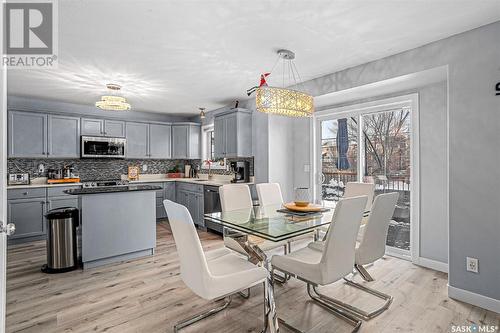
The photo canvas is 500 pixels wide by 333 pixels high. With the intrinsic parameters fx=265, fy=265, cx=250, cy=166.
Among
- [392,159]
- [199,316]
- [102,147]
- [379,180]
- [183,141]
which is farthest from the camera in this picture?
[183,141]

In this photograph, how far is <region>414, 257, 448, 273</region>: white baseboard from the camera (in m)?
2.95

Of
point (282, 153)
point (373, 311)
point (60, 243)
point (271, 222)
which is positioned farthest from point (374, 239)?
point (60, 243)

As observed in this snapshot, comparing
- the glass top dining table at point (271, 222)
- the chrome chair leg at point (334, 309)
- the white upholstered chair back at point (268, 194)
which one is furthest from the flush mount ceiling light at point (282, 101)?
the chrome chair leg at point (334, 309)

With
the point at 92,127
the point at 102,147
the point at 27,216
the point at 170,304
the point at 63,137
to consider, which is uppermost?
the point at 92,127

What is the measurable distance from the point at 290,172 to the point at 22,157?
14.8ft

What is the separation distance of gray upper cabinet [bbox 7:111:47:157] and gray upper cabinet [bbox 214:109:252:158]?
10.1ft

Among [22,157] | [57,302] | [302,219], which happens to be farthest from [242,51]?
[22,157]

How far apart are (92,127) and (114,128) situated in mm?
392

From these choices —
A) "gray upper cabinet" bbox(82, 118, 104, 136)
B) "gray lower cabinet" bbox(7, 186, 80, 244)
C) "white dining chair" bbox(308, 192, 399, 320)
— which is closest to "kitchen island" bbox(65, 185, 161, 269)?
"gray lower cabinet" bbox(7, 186, 80, 244)

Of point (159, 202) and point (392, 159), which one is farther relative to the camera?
point (159, 202)

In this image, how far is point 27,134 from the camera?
4453mm

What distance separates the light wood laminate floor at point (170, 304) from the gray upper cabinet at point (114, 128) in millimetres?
2851

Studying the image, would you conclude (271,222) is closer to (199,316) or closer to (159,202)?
(199,316)

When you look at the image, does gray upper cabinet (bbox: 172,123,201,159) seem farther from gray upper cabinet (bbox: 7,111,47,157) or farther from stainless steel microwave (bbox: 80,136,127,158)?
gray upper cabinet (bbox: 7,111,47,157)
